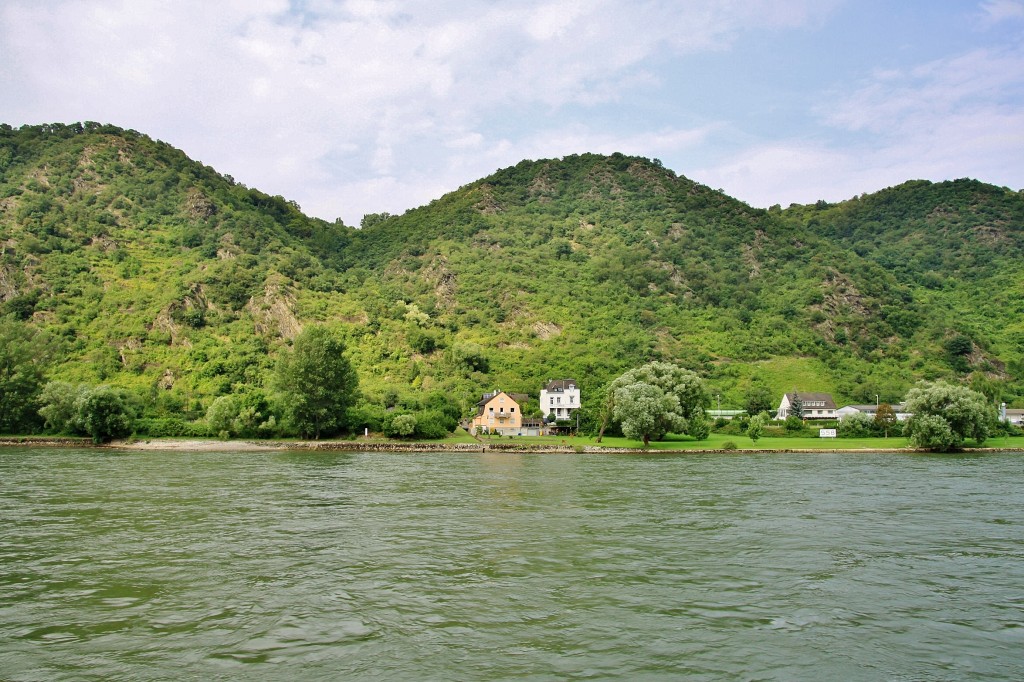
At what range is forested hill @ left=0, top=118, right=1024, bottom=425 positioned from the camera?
12381 centimetres

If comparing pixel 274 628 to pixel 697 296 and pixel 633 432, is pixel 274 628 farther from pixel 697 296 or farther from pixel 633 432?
pixel 697 296

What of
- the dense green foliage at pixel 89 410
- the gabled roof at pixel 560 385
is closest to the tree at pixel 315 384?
the dense green foliage at pixel 89 410

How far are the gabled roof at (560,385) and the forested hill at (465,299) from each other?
226 centimetres

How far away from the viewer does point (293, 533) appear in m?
26.8

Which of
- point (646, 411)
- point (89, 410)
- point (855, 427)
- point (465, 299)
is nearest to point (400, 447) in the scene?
point (646, 411)

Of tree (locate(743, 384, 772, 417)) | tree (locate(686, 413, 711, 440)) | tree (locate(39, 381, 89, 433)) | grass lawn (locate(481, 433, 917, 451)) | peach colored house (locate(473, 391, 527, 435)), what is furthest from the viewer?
tree (locate(743, 384, 772, 417))

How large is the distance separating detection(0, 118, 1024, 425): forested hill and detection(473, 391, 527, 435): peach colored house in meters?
8.99

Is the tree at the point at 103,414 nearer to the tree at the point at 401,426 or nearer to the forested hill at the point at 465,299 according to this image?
the forested hill at the point at 465,299

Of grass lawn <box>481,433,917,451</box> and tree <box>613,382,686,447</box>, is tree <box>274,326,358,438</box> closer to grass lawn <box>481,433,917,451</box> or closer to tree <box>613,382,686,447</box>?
grass lawn <box>481,433,917,451</box>

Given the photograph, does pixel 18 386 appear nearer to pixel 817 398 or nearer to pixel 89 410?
pixel 89 410

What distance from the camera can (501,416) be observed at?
340ft

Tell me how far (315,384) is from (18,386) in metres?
39.2

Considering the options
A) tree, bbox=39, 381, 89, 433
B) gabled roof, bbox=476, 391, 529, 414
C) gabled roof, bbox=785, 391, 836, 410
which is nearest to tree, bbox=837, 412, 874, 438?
gabled roof, bbox=785, 391, 836, 410

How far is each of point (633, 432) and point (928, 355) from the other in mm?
91581
